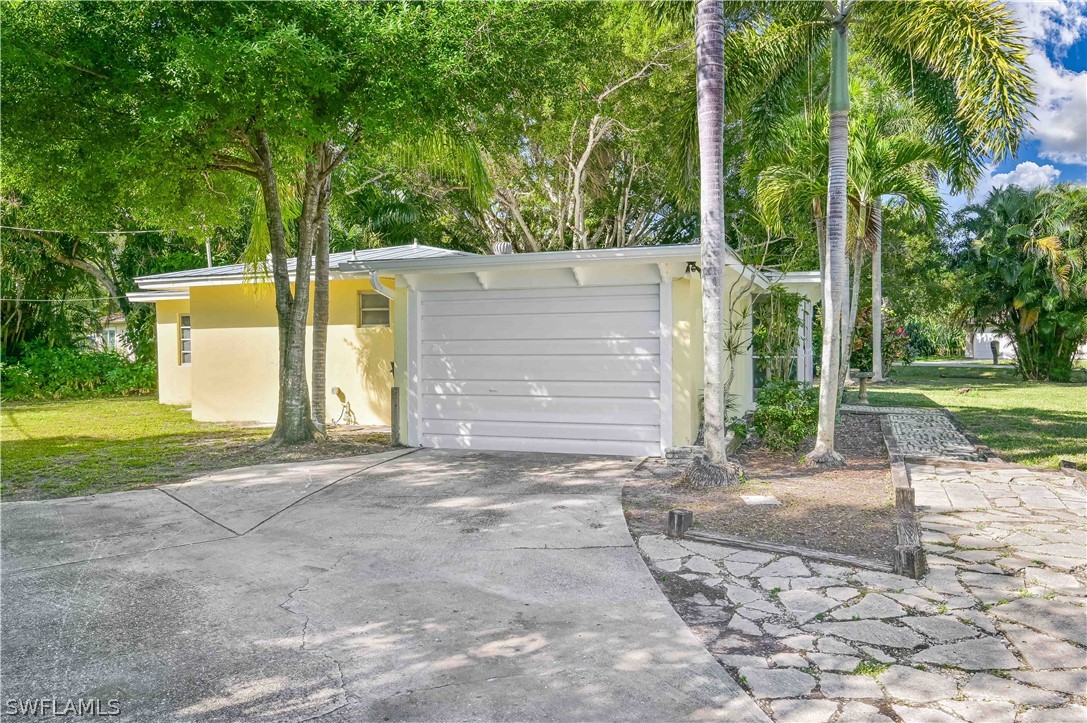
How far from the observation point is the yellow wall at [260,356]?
11.6 m

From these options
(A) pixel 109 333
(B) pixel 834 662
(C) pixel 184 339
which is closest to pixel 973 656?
(B) pixel 834 662

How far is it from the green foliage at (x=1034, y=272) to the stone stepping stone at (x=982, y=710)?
21.3 meters

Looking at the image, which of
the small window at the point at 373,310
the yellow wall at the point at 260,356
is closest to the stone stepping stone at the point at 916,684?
the yellow wall at the point at 260,356

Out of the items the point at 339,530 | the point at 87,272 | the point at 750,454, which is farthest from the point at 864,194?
the point at 87,272

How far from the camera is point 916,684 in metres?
2.94

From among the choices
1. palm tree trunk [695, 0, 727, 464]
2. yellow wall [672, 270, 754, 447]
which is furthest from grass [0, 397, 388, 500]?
palm tree trunk [695, 0, 727, 464]

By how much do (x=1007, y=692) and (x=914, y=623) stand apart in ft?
2.28

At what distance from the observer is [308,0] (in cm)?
684

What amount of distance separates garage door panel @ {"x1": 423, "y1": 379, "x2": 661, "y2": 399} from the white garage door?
0.5 inches

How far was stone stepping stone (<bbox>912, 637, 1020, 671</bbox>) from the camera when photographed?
122 inches

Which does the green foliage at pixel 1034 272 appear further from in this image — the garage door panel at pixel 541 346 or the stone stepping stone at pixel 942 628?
the stone stepping stone at pixel 942 628

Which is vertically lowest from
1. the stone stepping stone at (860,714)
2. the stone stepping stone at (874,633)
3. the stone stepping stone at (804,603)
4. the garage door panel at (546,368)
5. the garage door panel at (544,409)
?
the stone stepping stone at (860,714)

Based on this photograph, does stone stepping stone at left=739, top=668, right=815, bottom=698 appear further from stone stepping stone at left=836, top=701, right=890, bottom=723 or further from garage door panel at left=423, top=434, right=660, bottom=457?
garage door panel at left=423, top=434, right=660, bottom=457

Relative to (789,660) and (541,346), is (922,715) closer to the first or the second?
(789,660)
